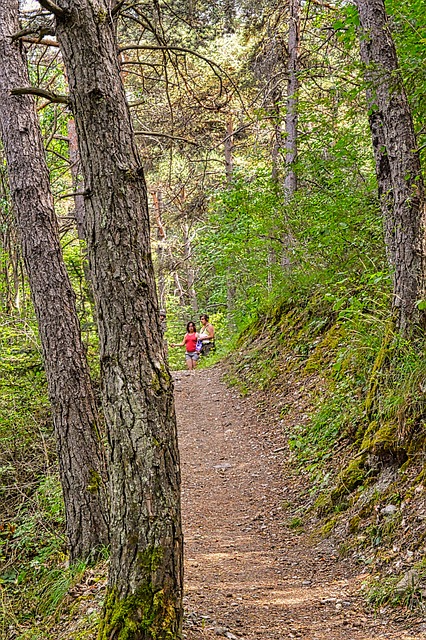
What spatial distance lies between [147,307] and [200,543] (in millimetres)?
3202

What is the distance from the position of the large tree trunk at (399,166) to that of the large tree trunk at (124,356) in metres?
2.93

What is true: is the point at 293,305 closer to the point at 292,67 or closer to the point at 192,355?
the point at 292,67

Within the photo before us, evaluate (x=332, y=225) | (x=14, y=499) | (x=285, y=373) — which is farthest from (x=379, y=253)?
(x=14, y=499)

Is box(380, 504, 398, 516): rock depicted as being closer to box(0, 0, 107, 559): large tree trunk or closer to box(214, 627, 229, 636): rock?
box(214, 627, 229, 636): rock

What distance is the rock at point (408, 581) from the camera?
3754 mm

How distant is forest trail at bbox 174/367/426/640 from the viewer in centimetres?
381

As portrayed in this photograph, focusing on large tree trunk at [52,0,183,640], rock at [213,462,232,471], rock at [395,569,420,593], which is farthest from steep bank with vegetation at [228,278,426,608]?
large tree trunk at [52,0,183,640]

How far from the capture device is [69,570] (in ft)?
18.3

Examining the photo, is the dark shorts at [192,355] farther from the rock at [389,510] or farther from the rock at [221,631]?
the rock at [221,631]

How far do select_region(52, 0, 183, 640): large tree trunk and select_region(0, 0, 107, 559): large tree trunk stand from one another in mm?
2317

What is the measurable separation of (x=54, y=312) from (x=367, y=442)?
336 cm

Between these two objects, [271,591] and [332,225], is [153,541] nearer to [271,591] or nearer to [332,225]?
[271,591]

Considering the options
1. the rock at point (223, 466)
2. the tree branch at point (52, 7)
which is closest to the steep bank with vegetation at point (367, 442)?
the rock at point (223, 466)

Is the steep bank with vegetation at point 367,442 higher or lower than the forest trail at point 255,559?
higher
